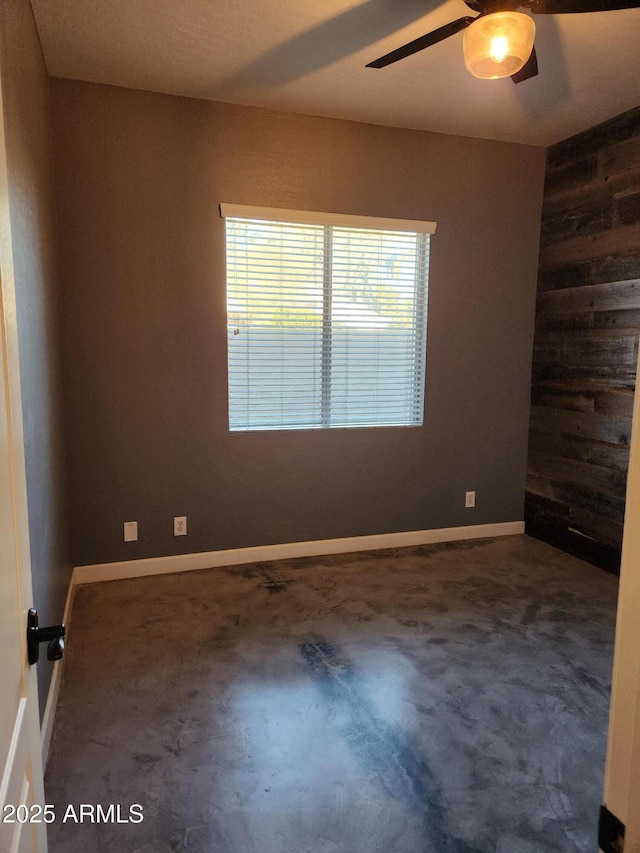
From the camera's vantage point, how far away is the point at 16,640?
815 mm

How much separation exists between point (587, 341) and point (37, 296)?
3211 millimetres

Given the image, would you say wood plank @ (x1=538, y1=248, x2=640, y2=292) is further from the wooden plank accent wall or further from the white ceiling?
the white ceiling

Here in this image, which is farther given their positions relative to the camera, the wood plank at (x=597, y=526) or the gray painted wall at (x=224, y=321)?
the wood plank at (x=597, y=526)

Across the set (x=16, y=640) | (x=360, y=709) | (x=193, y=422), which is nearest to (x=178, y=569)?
(x=193, y=422)

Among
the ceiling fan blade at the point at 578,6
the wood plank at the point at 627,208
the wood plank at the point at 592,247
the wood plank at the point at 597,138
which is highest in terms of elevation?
the wood plank at the point at 597,138

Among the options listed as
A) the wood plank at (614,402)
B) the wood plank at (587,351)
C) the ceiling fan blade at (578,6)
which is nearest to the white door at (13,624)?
the ceiling fan blade at (578,6)

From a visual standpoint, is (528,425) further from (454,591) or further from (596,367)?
(454,591)

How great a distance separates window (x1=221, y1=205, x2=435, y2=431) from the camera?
3320 millimetres

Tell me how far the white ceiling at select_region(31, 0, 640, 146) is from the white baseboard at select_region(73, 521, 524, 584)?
2704 mm

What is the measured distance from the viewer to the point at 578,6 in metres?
1.79

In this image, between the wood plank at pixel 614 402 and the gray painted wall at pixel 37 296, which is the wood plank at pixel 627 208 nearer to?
the wood plank at pixel 614 402

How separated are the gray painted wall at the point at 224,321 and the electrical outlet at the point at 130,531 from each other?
0.03m

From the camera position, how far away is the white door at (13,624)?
2.37 feet

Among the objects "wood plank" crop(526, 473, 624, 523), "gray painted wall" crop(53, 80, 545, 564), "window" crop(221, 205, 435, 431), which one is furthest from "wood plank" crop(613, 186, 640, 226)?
"wood plank" crop(526, 473, 624, 523)
